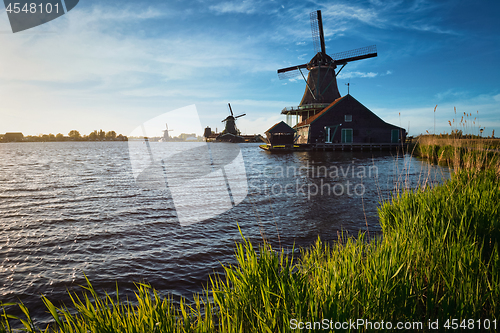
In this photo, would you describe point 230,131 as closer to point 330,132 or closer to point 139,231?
point 330,132

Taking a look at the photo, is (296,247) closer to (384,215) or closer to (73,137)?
(384,215)

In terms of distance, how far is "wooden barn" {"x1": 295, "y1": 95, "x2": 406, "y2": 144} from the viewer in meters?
37.8

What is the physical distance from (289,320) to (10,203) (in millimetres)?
12729

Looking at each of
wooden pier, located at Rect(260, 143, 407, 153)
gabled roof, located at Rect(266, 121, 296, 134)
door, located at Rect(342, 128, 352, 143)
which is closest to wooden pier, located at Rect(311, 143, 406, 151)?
wooden pier, located at Rect(260, 143, 407, 153)

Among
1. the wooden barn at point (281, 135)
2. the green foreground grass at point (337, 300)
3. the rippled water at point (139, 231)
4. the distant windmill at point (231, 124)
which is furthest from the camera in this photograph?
the distant windmill at point (231, 124)

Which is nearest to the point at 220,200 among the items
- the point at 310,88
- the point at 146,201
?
the point at 146,201

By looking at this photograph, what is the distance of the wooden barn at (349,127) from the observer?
37819 mm

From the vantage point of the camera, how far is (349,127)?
38312mm

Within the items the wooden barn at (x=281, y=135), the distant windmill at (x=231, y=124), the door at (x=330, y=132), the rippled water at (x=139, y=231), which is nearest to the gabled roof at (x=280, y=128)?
the wooden barn at (x=281, y=135)

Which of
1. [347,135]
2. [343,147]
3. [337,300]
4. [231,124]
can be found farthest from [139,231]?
[231,124]

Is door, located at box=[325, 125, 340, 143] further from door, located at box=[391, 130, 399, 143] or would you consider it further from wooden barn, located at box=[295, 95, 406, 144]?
door, located at box=[391, 130, 399, 143]

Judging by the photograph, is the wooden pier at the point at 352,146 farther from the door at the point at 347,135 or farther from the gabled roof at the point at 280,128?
the gabled roof at the point at 280,128

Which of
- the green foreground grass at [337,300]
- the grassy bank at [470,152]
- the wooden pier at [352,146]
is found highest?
the wooden pier at [352,146]

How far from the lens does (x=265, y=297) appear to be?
2.41 metres
